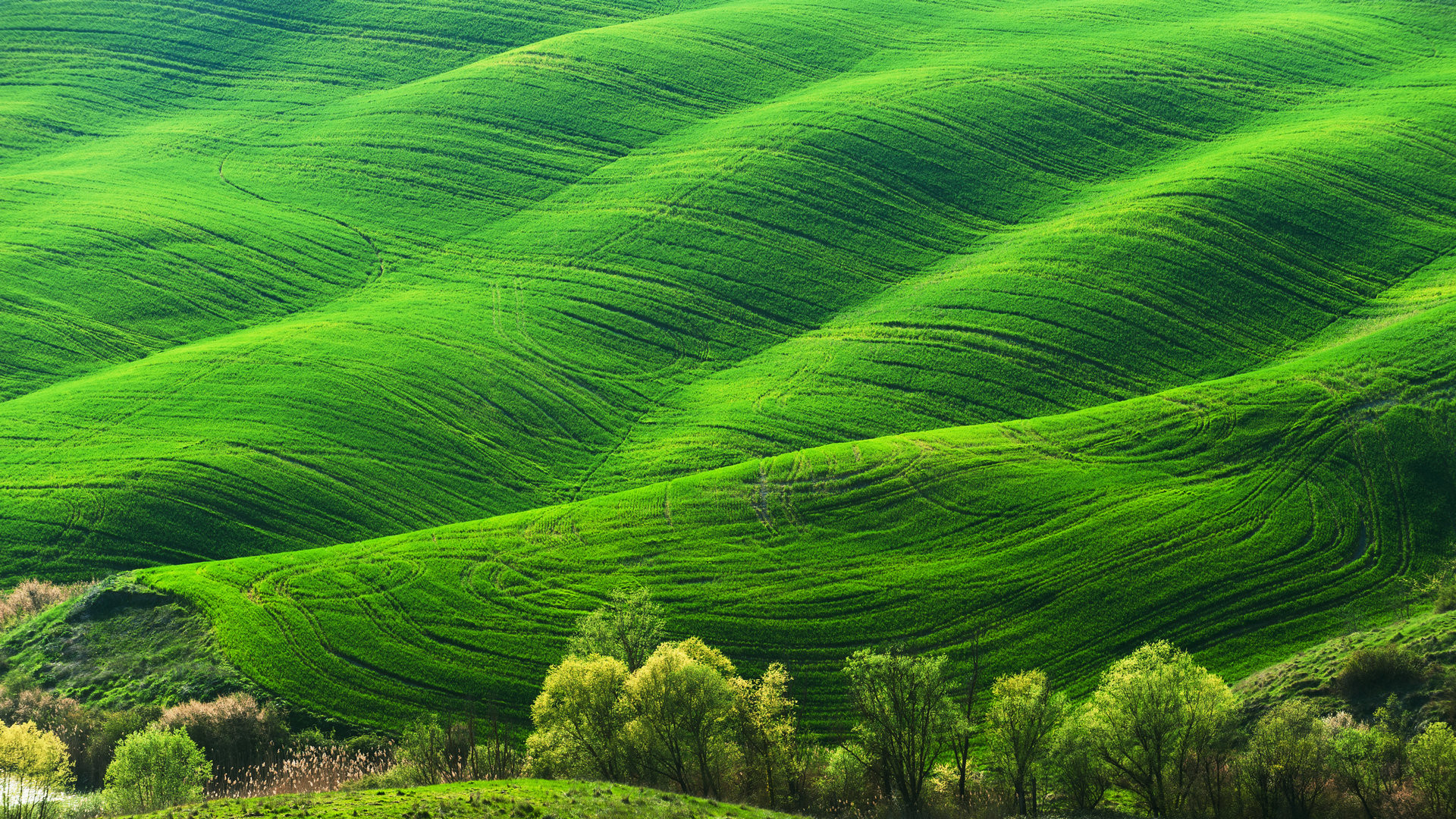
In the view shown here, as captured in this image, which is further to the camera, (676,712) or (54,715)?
(54,715)

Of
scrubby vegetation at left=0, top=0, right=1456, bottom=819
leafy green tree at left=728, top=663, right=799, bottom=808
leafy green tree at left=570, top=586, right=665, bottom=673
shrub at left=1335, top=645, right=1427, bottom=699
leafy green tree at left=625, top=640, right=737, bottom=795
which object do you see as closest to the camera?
leafy green tree at left=625, top=640, right=737, bottom=795

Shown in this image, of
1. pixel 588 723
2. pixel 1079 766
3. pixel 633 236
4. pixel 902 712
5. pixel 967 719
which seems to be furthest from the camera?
pixel 633 236

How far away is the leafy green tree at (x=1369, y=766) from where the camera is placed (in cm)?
3275

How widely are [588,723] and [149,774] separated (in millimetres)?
15102

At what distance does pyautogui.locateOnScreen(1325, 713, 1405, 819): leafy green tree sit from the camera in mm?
32750

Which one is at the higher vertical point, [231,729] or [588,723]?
[231,729]

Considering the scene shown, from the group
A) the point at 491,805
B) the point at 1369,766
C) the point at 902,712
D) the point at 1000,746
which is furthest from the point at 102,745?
the point at 1369,766

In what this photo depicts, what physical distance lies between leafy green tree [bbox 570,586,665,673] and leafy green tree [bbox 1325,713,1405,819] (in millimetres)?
24799

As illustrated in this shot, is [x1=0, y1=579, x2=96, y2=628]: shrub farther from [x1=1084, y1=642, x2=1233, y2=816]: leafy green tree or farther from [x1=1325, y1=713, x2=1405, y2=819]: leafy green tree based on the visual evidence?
[x1=1325, y1=713, x2=1405, y2=819]: leafy green tree

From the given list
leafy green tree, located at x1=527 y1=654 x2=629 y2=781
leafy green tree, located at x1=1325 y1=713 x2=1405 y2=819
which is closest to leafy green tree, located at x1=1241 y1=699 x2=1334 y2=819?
leafy green tree, located at x1=1325 y1=713 x2=1405 y2=819

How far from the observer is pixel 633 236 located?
Answer: 83.9 meters

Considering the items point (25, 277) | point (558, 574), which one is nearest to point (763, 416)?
point (558, 574)

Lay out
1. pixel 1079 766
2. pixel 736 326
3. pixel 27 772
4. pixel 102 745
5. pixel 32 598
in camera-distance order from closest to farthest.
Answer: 1. pixel 27 772
2. pixel 1079 766
3. pixel 102 745
4. pixel 32 598
5. pixel 736 326

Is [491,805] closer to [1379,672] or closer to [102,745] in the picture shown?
[102,745]
